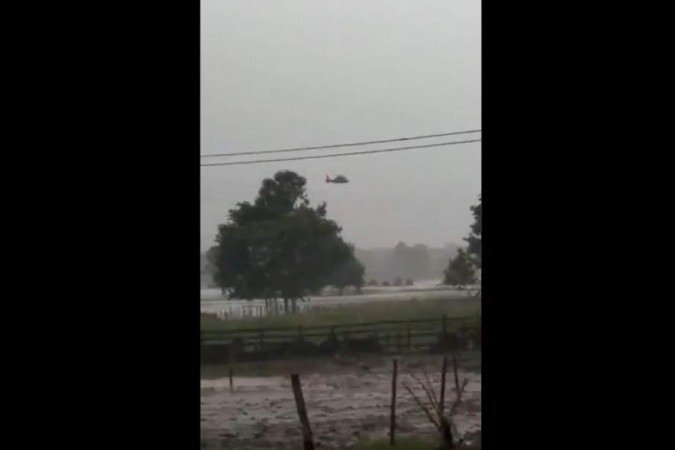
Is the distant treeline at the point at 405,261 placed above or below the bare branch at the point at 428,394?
above

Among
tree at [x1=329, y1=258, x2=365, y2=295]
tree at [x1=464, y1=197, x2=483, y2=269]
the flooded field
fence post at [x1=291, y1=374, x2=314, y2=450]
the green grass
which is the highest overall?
tree at [x1=464, y1=197, x2=483, y2=269]

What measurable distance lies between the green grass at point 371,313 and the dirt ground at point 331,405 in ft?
0.22

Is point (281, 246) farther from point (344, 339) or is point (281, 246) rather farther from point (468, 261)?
point (468, 261)

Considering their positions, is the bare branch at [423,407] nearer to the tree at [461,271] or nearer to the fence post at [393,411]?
the fence post at [393,411]

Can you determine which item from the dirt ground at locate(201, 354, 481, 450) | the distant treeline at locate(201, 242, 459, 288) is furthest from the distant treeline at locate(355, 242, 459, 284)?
the dirt ground at locate(201, 354, 481, 450)

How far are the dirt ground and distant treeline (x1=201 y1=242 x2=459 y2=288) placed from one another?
14 cm

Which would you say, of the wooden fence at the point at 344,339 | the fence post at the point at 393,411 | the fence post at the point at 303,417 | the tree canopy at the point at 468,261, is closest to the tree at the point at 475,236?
the tree canopy at the point at 468,261

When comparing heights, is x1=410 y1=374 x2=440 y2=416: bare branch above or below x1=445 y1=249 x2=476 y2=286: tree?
below

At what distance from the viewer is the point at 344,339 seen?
1104 millimetres

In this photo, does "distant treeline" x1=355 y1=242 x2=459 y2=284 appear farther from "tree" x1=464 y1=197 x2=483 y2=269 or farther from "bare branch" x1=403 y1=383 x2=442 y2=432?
"bare branch" x1=403 y1=383 x2=442 y2=432

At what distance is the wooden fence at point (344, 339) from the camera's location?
1.08 metres

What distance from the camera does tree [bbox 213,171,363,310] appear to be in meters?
1.11
